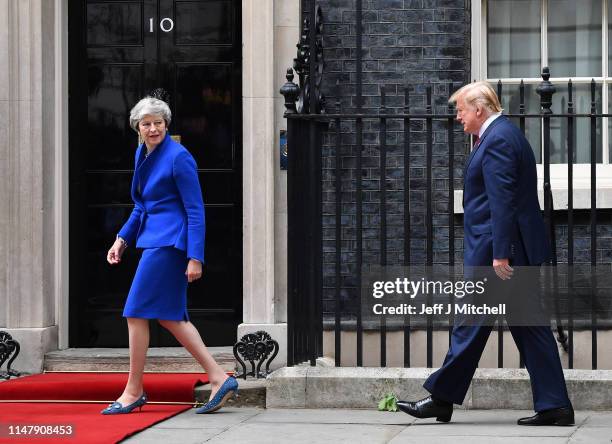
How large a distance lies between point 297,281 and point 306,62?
136 cm

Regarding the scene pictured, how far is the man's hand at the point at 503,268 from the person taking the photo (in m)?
6.70

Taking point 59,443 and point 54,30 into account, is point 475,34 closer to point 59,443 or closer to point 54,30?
point 54,30

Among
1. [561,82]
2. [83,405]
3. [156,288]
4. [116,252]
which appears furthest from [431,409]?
[561,82]

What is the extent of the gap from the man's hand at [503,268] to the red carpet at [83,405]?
1989mm

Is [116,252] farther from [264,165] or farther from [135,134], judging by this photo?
[135,134]

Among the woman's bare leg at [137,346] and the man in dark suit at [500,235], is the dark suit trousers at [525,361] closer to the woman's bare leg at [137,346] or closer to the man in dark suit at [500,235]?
the man in dark suit at [500,235]

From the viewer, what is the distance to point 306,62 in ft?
27.0

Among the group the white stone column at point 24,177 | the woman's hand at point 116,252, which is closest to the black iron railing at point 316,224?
the woman's hand at point 116,252

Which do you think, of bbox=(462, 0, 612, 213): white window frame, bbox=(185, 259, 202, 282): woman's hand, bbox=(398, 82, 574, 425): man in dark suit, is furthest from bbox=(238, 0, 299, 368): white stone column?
bbox=(398, 82, 574, 425): man in dark suit

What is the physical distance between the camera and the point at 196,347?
743cm

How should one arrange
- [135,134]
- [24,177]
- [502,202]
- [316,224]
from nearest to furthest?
[502,202]
[316,224]
[24,177]
[135,134]

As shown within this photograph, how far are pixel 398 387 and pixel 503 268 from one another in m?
Result: 1.30

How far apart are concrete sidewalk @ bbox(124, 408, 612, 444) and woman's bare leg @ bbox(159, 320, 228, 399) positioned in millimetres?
223

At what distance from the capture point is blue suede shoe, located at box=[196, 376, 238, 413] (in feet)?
24.6
